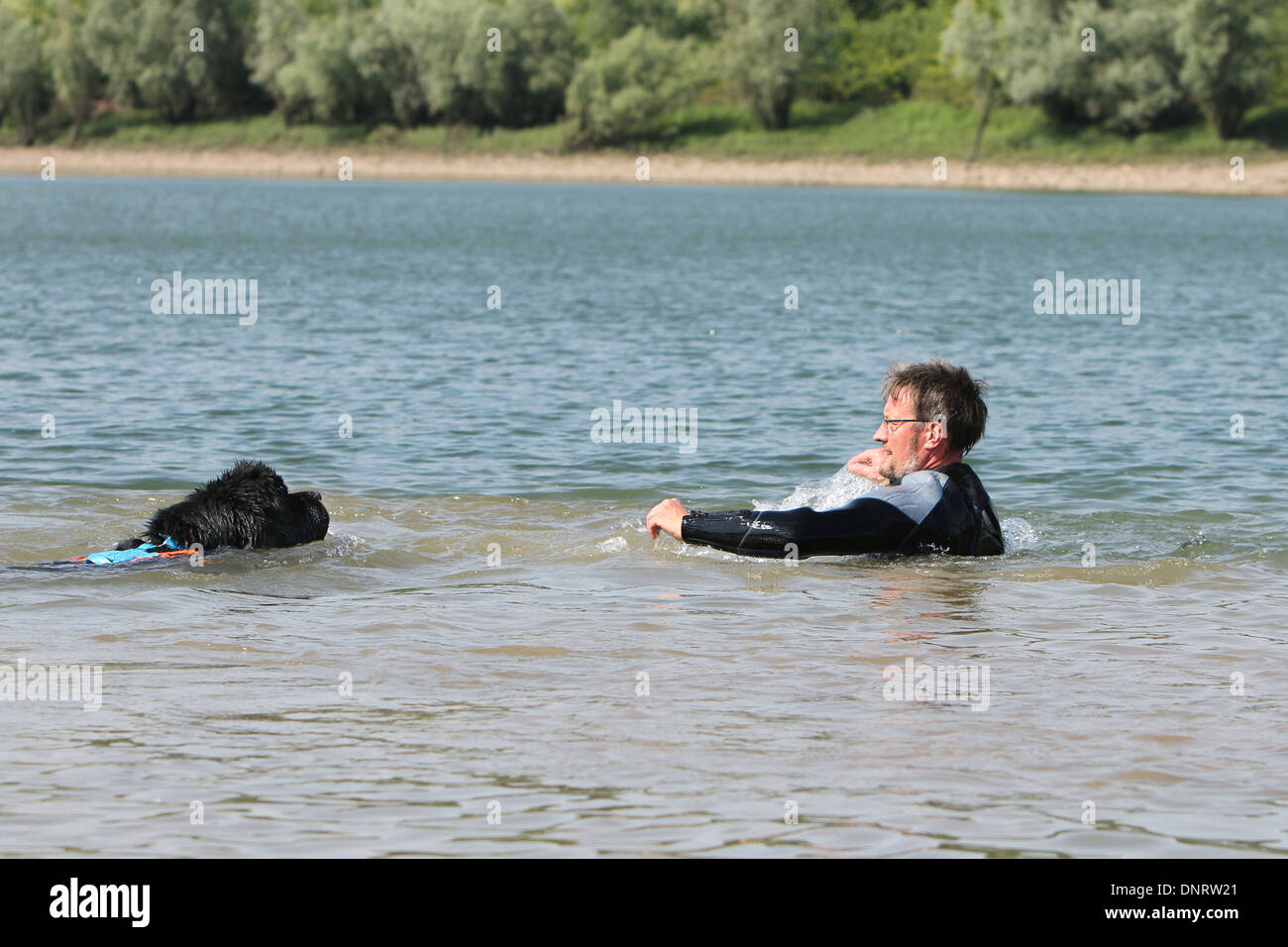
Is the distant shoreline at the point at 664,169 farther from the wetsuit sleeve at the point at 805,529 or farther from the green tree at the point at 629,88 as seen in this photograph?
the wetsuit sleeve at the point at 805,529

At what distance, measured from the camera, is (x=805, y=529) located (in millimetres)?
8758

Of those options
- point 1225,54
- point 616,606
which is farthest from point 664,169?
point 616,606

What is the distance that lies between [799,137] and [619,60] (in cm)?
1187

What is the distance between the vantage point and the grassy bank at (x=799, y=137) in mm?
86562

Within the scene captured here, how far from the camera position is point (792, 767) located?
597cm

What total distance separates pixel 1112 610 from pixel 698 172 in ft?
296

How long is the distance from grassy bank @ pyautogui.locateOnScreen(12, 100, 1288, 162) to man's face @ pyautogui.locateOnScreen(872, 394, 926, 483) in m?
80.9

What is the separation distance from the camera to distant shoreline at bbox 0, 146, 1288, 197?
84.7 metres

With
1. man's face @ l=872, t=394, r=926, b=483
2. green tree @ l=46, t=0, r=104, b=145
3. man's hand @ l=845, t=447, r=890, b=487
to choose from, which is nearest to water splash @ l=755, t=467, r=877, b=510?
man's hand @ l=845, t=447, r=890, b=487

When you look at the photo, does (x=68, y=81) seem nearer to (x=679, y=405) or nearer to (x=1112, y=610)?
(x=679, y=405)

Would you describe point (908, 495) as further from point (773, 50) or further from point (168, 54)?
point (168, 54)

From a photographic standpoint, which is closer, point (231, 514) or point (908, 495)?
point (908, 495)

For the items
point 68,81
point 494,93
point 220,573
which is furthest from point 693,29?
point 220,573

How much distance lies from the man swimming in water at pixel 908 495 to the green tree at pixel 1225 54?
3176 inches
